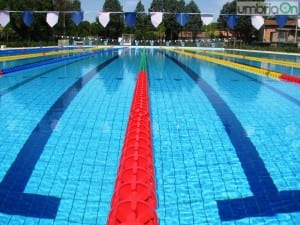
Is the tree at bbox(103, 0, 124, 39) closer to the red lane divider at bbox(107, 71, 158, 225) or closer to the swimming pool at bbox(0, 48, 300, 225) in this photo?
the swimming pool at bbox(0, 48, 300, 225)

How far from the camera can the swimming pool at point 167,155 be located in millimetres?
2818

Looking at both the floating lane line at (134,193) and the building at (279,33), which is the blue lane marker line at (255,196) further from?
the building at (279,33)

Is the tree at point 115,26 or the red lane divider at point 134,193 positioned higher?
the tree at point 115,26

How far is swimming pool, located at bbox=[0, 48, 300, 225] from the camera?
9.25ft

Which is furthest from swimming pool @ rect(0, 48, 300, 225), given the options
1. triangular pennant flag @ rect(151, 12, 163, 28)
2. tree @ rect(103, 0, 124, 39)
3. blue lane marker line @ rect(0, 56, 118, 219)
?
tree @ rect(103, 0, 124, 39)

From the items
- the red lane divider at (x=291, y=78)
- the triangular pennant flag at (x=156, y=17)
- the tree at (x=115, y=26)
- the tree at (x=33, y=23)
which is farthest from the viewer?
the tree at (x=115, y=26)

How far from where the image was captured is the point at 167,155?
3.96 m

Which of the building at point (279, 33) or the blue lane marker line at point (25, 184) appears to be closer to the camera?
the blue lane marker line at point (25, 184)

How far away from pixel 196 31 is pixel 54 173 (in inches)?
1879

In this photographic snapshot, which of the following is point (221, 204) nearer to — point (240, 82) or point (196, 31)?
point (240, 82)

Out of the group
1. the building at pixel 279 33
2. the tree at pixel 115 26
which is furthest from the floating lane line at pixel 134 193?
the tree at pixel 115 26

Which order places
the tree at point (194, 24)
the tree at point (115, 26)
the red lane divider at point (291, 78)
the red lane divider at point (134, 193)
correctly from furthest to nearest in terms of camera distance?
the tree at point (194, 24) < the tree at point (115, 26) < the red lane divider at point (291, 78) < the red lane divider at point (134, 193)

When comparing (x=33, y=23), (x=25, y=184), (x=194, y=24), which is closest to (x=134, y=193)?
(x=25, y=184)

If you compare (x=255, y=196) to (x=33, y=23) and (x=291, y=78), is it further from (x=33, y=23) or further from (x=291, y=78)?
(x=33, y=23)
